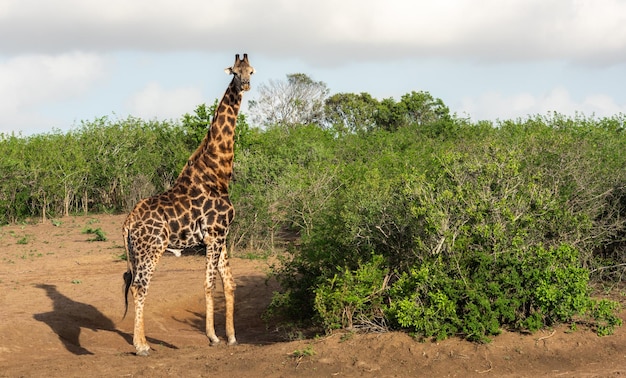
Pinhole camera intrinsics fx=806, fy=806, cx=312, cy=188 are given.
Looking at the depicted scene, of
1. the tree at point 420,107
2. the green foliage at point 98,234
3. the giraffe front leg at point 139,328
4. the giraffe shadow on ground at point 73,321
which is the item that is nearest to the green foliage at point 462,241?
the giraffe front leg at point 139,328

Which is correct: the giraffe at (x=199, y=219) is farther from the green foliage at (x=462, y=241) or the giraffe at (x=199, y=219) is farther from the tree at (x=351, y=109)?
the tree at (x=351, y=109)

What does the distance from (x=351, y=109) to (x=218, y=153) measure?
118ft

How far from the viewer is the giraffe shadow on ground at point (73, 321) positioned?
11852mm

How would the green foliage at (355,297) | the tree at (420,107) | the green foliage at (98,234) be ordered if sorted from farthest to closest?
the tree at (420,107)
the green foliage at (98,234)
the green foliage at (355,297)

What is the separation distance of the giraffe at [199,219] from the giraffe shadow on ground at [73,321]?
1200mm

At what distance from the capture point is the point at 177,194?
11312mm

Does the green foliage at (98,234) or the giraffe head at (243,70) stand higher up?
the giraffe head at (243,70)

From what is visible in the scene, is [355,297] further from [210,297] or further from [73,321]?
[73,321]

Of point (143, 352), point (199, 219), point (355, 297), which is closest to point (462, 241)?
point (355, 297)

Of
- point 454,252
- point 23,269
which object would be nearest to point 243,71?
Result: point 454,252

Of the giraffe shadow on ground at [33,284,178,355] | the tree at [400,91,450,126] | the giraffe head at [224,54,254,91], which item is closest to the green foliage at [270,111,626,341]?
the giraffe head at [224,54,254,91]

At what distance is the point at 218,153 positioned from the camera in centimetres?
1157

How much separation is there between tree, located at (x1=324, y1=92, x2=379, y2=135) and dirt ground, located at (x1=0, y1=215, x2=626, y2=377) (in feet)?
88.8

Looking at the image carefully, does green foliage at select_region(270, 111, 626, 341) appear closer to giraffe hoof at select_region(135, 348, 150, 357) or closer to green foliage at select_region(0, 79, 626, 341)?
green foliage at select_region(0, 79, 626, 341)
